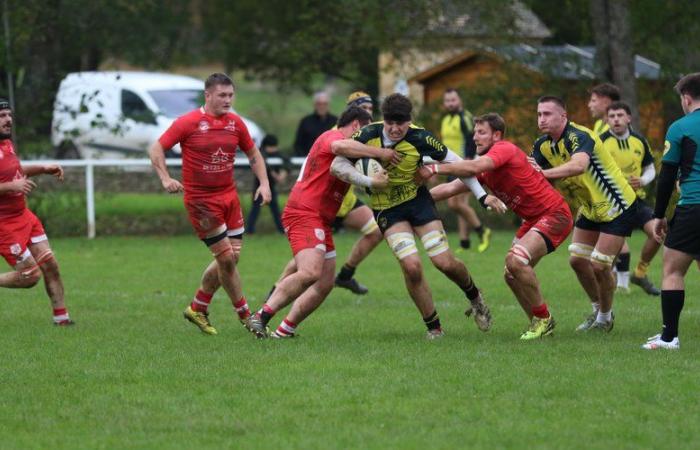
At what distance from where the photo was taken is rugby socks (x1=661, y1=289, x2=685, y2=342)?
9.52 metres

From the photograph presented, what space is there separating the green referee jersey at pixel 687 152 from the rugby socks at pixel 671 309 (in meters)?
0.65

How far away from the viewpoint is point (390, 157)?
1005 centimetres

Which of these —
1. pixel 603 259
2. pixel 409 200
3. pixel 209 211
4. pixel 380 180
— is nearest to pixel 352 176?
pixel 380 180

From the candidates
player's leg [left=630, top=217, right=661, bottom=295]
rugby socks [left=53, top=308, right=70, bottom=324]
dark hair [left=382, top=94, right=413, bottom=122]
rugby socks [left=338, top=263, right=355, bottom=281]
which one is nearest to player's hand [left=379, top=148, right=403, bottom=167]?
dark hair [left=382, top=94, right=413, bottom=122]

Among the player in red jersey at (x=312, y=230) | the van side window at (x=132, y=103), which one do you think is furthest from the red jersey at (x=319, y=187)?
the van side window at (x=132, y=103)

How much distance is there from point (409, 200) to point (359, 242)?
3.47 meters

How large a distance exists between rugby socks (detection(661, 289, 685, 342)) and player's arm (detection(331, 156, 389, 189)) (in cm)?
221

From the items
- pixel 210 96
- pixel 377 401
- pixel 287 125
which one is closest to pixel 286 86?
pixel 287 125

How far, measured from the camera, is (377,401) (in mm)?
7996

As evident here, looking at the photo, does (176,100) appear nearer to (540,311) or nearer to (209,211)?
(209,211)

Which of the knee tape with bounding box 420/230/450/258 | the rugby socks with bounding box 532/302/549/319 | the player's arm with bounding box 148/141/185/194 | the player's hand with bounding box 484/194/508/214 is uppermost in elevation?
the player's arm with bounding box 148/141/185/194

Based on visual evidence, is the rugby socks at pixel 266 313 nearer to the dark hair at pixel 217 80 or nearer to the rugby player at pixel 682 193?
the dark hair at pixel 217 80

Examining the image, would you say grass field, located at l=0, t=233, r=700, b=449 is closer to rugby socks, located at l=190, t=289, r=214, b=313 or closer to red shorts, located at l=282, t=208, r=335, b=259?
rugby socks, located at l=190, t=289, r=214, b=313

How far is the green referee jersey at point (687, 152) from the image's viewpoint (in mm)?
9305
